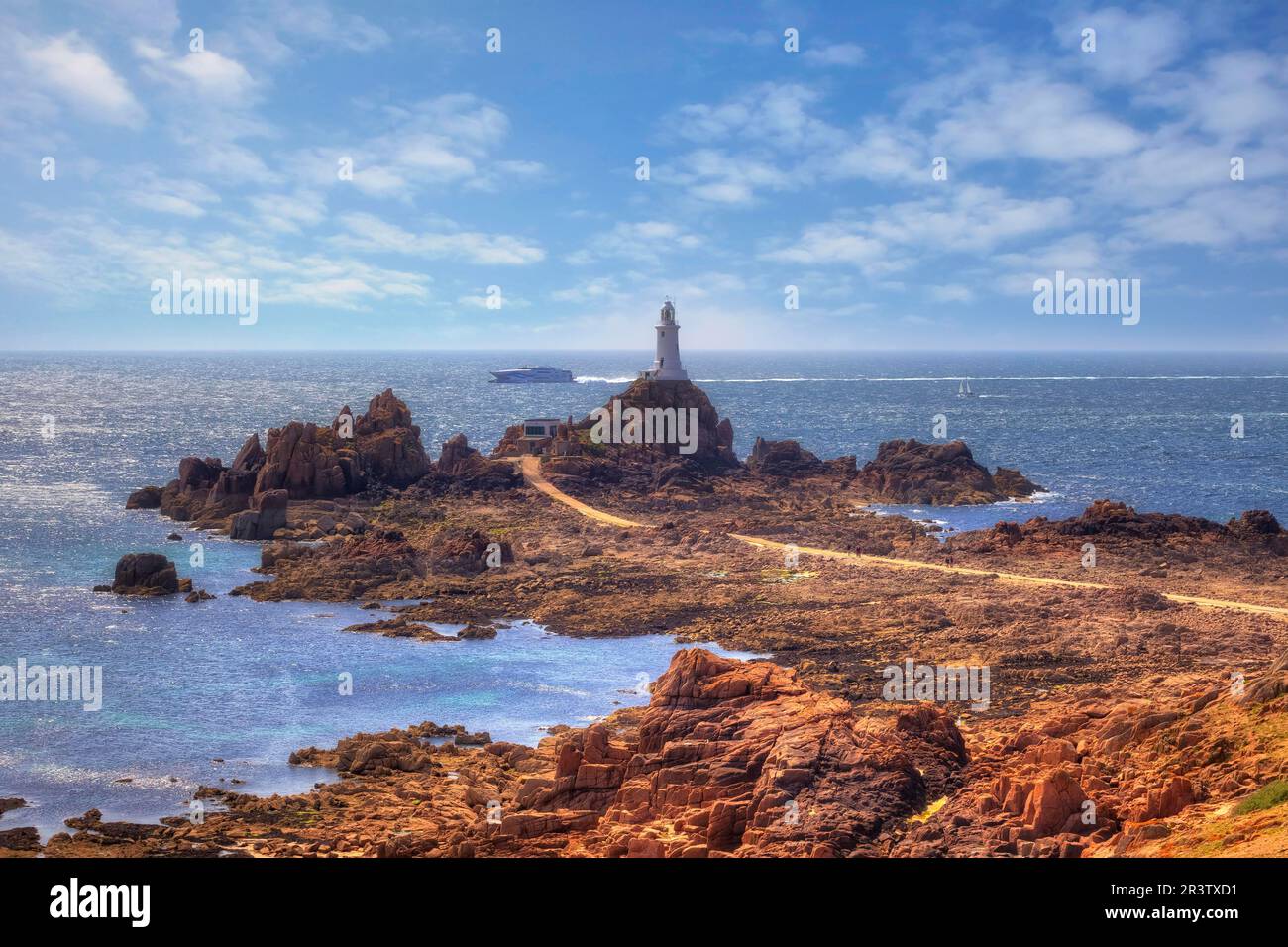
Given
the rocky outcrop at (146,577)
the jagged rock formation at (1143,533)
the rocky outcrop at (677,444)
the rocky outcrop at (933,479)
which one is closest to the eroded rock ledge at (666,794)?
the rocky outcrop at (146,577)

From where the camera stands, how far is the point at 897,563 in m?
55.5

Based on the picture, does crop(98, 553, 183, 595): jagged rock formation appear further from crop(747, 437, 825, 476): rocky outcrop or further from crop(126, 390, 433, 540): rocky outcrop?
crop(747, 437, 825, 476): rocky outcrop

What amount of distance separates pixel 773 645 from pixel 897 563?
15533mm

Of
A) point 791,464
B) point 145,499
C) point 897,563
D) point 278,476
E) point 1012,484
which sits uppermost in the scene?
point 791,464

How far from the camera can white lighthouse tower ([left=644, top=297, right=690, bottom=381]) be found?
90375 millimetres

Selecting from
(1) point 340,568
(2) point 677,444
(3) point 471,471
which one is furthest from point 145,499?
(2) point 677,444

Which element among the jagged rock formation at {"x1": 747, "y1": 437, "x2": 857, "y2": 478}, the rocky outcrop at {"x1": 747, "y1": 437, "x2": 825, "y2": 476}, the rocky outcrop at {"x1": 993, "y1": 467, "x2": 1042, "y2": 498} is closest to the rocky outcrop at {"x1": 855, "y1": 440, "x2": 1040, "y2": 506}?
the rocky outcrop at {"x1": 993, "y1": 467, "x2": 1042, "y2": 498}

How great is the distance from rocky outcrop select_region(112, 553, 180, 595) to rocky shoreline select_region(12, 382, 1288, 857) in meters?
0.36

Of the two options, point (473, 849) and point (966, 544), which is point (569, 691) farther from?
point (966, 544)

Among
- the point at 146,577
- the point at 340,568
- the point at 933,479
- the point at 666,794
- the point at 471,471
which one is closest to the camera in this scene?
the point at 666,794

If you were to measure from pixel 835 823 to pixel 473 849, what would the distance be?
6.31 meters

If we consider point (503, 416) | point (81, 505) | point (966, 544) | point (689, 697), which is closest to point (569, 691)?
point (689, 697)

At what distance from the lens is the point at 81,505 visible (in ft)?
243

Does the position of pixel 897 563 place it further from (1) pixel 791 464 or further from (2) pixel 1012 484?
(2) pixel 1012 484
